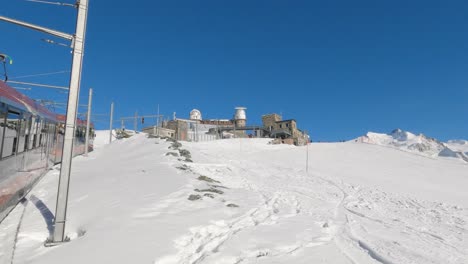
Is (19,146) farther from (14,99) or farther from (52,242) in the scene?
(52,242)

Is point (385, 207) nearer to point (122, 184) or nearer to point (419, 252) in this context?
point (419, 252)

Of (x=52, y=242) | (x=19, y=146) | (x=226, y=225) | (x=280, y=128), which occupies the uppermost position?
(x=280, y=128)

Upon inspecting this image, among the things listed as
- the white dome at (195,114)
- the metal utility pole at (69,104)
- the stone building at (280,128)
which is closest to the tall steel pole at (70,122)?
the metal utility pole at (69,104)

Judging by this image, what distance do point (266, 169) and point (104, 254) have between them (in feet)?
56.6

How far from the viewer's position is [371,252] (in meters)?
5.65

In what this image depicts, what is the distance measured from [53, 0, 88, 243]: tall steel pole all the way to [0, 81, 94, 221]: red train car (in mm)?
2395

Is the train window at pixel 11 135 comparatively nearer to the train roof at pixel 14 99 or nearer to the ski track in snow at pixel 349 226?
the train roof at pixel 14 99

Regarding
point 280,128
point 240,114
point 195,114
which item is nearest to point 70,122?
point 280,128

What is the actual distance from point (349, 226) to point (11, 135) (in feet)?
31.8

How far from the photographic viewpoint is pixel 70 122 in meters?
6.14

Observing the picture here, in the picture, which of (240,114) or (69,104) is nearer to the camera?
(69,104)

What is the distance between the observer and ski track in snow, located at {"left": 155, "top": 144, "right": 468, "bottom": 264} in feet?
17.9

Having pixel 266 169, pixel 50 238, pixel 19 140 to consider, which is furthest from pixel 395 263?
pixel 266 169

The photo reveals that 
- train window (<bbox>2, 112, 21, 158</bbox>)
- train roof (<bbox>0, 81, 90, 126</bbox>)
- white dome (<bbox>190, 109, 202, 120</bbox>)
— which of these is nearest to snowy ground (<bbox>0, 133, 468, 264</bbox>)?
train window (<bbox>2, 112, 21, 158</bbox>)
